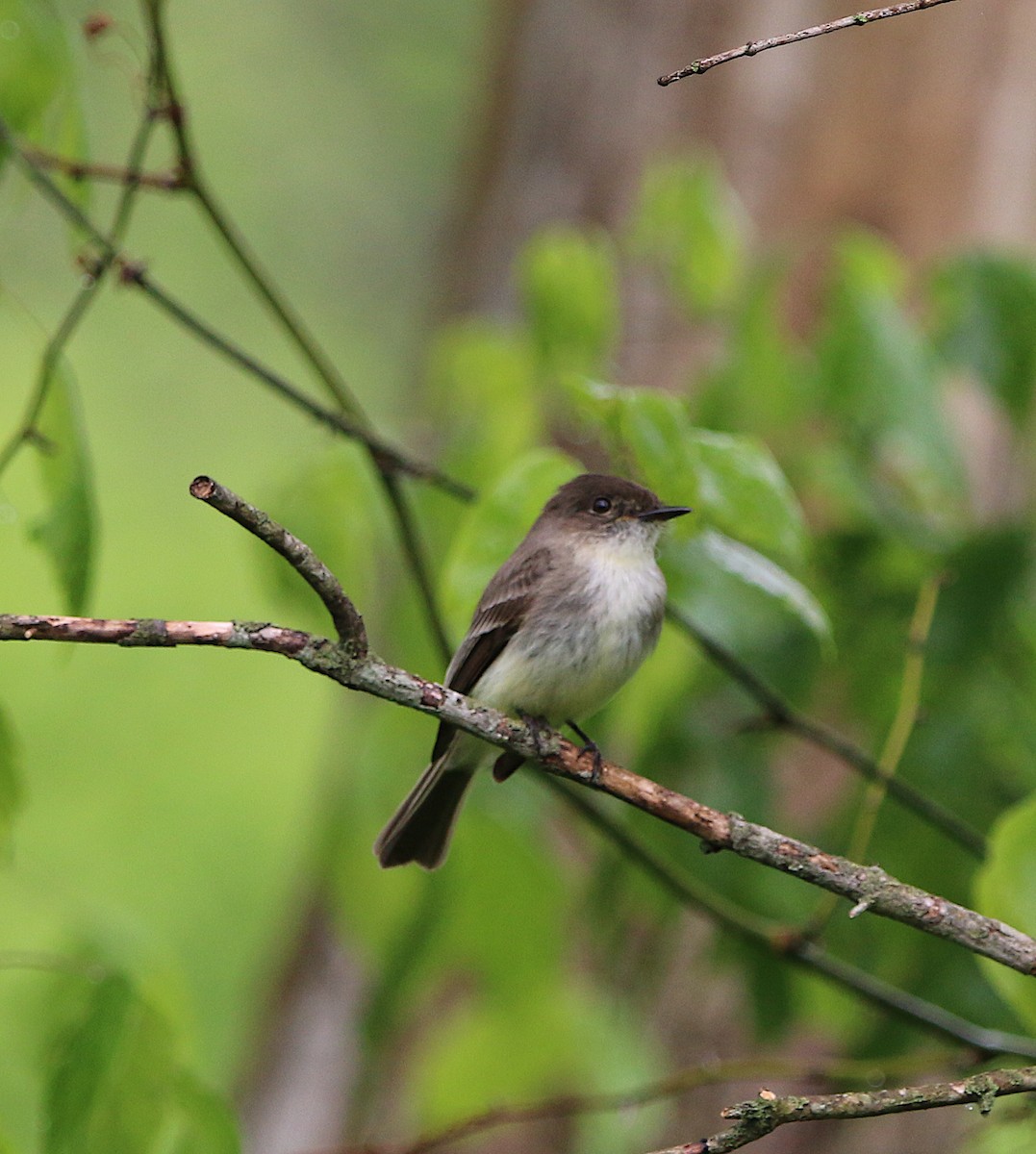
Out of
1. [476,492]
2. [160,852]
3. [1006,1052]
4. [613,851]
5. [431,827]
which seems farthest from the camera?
[160,852]

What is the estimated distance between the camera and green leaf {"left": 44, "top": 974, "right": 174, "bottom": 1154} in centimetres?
190

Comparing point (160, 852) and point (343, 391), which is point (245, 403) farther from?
point (343, 391)

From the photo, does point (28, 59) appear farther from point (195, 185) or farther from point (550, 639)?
point (550, 639)

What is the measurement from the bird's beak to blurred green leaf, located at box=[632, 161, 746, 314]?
674 millimetres

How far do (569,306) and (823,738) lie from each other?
107 centimetres

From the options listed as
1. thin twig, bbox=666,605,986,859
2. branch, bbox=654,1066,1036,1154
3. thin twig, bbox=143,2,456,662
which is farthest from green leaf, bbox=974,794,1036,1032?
thin twig, bbox=143,2,456,662

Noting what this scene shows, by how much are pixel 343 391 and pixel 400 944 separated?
3.92 feet

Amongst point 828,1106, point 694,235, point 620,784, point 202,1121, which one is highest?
point 694,235

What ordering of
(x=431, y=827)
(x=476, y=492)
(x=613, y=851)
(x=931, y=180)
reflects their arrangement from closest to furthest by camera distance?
(x=476, y=492) → (x=431, y=827) → (x=613, y=851) → (x=931, y=180)

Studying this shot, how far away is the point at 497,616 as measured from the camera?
9.38 ft

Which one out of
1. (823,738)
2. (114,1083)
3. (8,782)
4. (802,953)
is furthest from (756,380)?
(114,1083)

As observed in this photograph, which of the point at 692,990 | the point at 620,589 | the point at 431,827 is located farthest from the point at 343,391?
the point at 692,990

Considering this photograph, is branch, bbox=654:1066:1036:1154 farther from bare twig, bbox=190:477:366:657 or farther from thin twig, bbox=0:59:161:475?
thin twig, bbox=0:59:161:475

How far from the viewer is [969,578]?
2.67 metres
